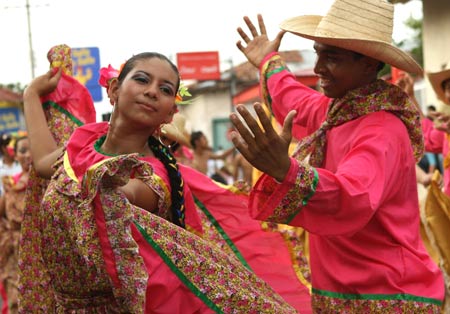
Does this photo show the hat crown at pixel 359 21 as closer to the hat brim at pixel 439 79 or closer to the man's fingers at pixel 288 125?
the man's fingers at pixel 288 125

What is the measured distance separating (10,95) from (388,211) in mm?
38184

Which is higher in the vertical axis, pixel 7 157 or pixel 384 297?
pixel 384 297

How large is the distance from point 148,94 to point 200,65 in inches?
1128

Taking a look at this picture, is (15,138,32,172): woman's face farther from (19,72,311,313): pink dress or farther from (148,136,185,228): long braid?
(148,136,185,228): long braid

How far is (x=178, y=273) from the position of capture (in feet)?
9.95

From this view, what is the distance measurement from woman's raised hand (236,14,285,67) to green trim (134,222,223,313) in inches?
57.2

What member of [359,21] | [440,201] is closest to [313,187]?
[359,21]

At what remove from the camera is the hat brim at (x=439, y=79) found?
6.25m

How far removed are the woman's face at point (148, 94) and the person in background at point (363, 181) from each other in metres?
0.49

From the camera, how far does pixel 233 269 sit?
3205mm

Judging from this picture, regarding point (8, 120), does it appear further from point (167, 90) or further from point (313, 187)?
point (313, 187)

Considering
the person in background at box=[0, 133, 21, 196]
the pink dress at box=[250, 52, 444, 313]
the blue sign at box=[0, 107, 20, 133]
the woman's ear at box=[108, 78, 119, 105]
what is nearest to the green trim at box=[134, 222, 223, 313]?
the pink dress at box=[250, 52, 444, 313]

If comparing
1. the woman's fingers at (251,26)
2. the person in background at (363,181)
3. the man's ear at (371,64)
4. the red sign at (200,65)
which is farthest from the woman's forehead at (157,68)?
the red sign at (200,65)

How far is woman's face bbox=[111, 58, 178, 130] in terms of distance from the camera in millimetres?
3361
